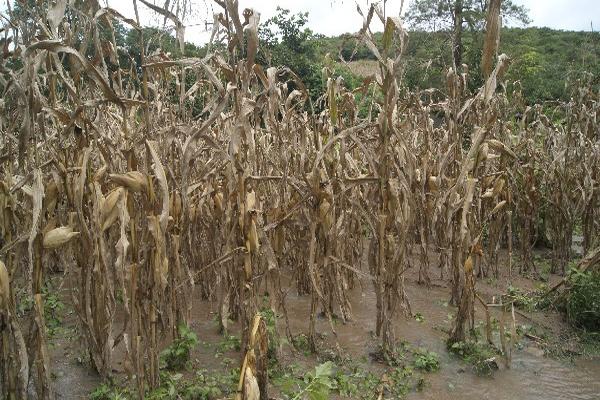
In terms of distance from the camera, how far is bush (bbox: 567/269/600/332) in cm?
376

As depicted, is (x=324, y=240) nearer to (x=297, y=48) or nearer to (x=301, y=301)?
(x=301, y=301)

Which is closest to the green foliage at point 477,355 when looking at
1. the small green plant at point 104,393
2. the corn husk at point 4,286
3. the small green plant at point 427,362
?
the small green plant at point 427,362

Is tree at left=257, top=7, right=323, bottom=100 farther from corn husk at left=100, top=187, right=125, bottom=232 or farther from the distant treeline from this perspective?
corn husk at left=100, top=187, right=125, bottom=232

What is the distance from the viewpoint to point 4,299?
197 centimetres

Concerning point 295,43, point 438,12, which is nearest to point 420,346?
point 295,43

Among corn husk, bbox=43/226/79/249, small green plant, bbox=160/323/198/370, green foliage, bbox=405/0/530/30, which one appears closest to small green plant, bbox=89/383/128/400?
small green plant, bbox=160/323/198/370

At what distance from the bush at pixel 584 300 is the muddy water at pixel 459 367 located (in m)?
0.49

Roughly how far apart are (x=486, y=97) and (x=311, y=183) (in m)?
1.12

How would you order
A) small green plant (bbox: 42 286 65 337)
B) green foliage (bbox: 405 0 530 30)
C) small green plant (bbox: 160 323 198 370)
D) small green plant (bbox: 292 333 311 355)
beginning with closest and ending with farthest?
small green plant (bbox: 160 323 198 370) → small green plant (bbox: 292 333 311 355) → small green plant (bbox: 42 286 65 337) → green foliage (bbox: 405 0 530 30)

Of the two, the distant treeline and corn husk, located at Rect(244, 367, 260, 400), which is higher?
the distant treeline

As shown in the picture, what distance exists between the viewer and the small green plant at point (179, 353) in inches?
113

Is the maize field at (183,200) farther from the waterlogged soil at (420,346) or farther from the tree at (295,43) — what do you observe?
the tree at (295,43)

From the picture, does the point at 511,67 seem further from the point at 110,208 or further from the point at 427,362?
the point at 110,208

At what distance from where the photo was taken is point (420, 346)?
11.3 feet
